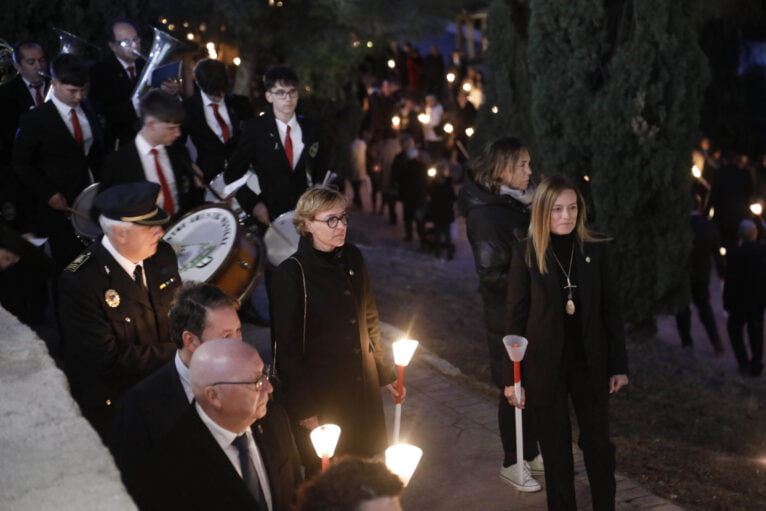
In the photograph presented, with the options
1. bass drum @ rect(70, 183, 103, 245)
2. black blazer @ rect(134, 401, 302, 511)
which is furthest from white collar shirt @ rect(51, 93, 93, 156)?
black blazer @ rect(134, 401, 302, 511)

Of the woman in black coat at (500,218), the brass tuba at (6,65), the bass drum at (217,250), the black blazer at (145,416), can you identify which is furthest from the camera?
the brass tuba at (6,65)

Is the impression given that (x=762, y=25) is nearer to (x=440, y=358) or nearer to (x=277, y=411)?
(x=440, y=358)

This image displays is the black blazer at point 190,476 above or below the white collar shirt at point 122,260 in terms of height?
below

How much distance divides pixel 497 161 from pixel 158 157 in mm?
2364

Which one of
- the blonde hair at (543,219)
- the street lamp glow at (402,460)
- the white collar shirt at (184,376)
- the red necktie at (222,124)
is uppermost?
the blonde hair at (543,219)

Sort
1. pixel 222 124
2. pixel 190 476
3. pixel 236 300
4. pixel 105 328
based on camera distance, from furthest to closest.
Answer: pixel 222 124 → pixel 105 328 → pixel 236 300 → pixel 190 476

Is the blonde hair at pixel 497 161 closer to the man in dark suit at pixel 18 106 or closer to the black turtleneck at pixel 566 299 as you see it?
the black turtleneck at pixel 566 299

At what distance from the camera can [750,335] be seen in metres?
10.9

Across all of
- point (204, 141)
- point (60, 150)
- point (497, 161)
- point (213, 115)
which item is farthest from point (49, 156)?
point (497, 161)

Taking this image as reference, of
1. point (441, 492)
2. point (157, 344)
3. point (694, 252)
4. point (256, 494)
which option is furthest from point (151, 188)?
point (694, 252)

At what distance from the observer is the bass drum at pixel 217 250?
6.13 meters

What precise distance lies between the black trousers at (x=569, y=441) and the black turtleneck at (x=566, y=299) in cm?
8

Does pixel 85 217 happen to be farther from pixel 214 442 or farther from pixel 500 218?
pixel 214 442

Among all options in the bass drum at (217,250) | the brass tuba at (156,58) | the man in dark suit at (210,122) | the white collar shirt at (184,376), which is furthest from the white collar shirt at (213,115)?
the white collar shirt at (184,376)
